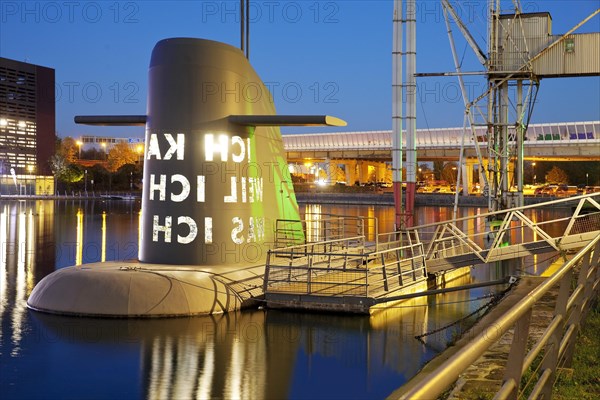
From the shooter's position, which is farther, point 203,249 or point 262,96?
point 262,96

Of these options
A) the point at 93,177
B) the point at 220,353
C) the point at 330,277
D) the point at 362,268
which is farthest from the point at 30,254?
the point at 93,177

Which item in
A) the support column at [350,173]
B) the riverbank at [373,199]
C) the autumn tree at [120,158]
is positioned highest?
the autumn tree at [120,158]

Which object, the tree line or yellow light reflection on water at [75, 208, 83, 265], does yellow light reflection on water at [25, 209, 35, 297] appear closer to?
yellow light reflection on water at [75, 208, 83, 265]

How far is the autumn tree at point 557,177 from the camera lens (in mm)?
161000

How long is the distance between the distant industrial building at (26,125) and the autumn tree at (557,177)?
99143 millimetres

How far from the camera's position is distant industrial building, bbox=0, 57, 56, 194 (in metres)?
146

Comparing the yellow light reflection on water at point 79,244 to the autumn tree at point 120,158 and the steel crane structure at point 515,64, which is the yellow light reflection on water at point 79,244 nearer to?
the steel crane structure at point 515,64

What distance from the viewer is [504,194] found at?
1564 inches

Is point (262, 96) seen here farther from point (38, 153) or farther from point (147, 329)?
point (38, 153)

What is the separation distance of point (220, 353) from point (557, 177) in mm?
154944

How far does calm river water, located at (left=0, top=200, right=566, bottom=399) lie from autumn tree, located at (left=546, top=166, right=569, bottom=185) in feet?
479

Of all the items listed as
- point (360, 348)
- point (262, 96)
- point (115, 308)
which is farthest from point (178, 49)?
point (360, 348)

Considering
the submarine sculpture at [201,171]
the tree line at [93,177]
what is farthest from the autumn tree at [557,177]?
the submarine sculpture at [201,171]

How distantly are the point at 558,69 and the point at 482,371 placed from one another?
28.7 m
